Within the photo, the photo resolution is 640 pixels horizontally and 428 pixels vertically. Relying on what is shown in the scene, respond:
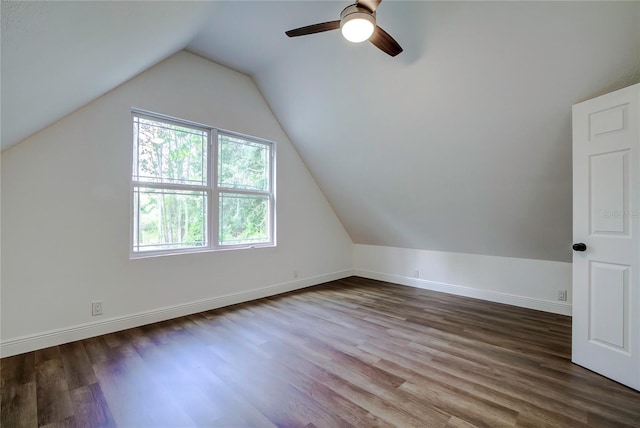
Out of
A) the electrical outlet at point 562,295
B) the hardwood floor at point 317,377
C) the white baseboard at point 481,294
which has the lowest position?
the hardwood floor at point 317,377

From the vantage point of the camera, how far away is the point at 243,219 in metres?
3.98

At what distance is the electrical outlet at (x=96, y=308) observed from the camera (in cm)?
269

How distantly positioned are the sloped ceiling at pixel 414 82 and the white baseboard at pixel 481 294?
0.59 meters

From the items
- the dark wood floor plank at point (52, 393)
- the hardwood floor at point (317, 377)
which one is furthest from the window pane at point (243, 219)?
the dark wood floor plank at point (52, 393)

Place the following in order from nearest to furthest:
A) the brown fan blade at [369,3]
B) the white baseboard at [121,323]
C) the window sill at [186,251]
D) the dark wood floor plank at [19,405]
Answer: the dark wood floor plank at [19,405] → the brown fan blade at [369,3] → the white baseboard at [121,323] → the window sill at [186,251]

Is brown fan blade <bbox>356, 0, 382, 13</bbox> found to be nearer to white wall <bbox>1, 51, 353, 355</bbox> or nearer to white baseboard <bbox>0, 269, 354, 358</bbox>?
white wall <bbox>1, 51, 353, 355</bbox>

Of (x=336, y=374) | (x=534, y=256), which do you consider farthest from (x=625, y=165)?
(x=336, y=374)

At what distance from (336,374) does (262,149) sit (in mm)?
3227

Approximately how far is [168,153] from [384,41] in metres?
2.65

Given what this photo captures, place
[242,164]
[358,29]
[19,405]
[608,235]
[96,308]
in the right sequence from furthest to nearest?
[242,164]
[96,308]
[608,235]
[358,29]
[19,405]

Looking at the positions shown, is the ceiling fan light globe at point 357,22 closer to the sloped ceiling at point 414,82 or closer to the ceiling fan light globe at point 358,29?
the ceiling fan light globe at point 358,29


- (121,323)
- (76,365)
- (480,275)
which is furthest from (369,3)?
(480,275)

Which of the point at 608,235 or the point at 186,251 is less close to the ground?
the point at 608,235

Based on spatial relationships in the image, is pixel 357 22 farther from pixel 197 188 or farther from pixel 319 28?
pixel 197 188
